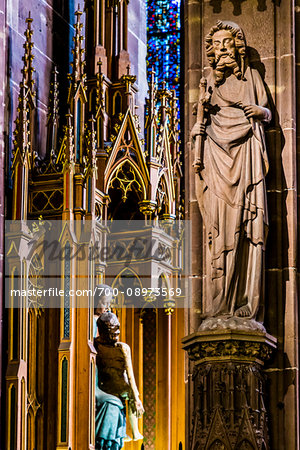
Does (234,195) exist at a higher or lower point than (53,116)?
lower

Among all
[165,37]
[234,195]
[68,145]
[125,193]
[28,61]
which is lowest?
[234,195]

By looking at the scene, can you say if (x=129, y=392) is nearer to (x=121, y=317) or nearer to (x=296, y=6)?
(x=121, y=317)

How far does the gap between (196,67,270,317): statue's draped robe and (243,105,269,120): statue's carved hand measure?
0.04 metres

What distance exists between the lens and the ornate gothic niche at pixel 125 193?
54.6 feet

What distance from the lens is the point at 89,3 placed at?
17625 mm

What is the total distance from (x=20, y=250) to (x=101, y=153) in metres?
2.18

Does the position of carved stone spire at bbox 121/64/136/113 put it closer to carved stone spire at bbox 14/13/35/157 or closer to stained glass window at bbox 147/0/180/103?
carved stone spire at bbox 14/13/35/157

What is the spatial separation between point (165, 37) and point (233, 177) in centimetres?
1413

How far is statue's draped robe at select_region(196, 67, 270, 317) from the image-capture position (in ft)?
30.6

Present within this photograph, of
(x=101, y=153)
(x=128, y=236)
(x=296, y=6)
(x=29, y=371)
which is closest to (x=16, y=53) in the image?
(x=101, y=153)

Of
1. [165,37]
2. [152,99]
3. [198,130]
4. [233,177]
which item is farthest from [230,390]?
[165,37]

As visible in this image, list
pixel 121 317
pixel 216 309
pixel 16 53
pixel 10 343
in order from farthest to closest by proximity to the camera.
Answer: pixel 121 317
pixel 16 53
pixel 10 343
pixel 216 309

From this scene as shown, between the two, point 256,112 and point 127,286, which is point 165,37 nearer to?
point 127,286

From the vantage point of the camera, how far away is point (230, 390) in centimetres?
912
